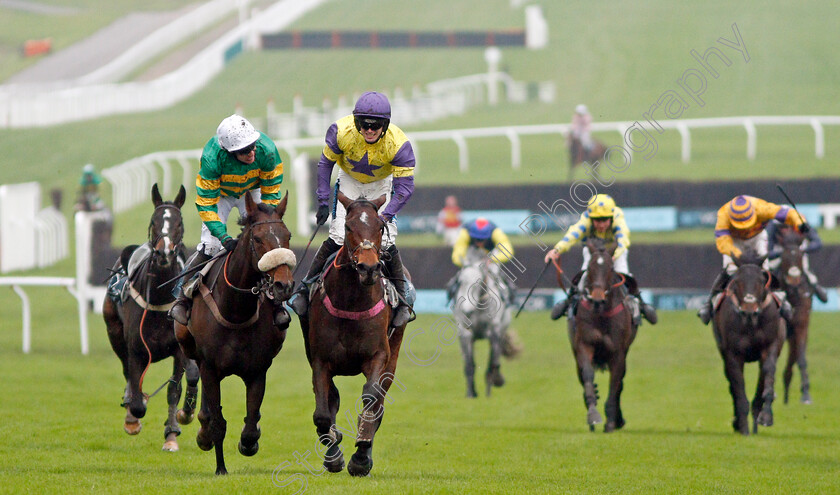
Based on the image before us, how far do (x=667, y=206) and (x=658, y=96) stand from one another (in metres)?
14.5

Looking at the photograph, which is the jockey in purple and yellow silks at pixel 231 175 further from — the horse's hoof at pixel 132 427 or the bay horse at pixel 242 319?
the horse's hoof at pixel 132 427

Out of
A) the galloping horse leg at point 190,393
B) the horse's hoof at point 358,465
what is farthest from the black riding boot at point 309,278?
the galloping horse leg at point 190,393

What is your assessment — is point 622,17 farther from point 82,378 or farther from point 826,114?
point 82,378

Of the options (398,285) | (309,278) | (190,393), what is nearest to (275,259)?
(309,278)

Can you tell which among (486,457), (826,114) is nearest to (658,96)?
(826,114)

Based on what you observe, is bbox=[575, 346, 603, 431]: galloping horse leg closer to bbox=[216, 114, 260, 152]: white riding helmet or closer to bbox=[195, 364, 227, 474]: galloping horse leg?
bbox=[195, 364, 227, 474]: galloping horse leg

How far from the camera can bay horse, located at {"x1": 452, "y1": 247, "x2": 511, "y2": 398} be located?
14070 millimetres

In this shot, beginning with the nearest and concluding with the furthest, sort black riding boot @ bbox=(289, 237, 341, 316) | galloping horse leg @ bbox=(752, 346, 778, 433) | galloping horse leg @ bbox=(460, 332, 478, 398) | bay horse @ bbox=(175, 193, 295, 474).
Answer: bay horse @ bbox=(175, 193, 295, 474) < black riding boot @ bbox=(289, 237, 341, 316) < galloping horse leg @ bbox=(752, 346, 778, 433) < galloping horse leg @ bbox=(460, 332, 478, 398)

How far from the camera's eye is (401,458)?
9.64 meters

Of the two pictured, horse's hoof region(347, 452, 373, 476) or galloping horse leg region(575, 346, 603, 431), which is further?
galloping horse leg region(575, 346, 603, 431)

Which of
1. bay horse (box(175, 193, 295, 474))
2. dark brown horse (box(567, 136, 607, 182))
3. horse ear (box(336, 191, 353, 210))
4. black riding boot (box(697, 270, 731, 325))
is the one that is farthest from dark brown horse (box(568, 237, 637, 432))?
dark brown horse (box(567, 136, 607, 182))

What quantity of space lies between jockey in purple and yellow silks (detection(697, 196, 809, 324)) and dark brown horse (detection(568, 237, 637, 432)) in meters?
0.78

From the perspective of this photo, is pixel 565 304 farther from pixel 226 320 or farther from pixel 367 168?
pixel 226 320

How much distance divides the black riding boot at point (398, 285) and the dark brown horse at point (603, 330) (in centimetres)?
314
